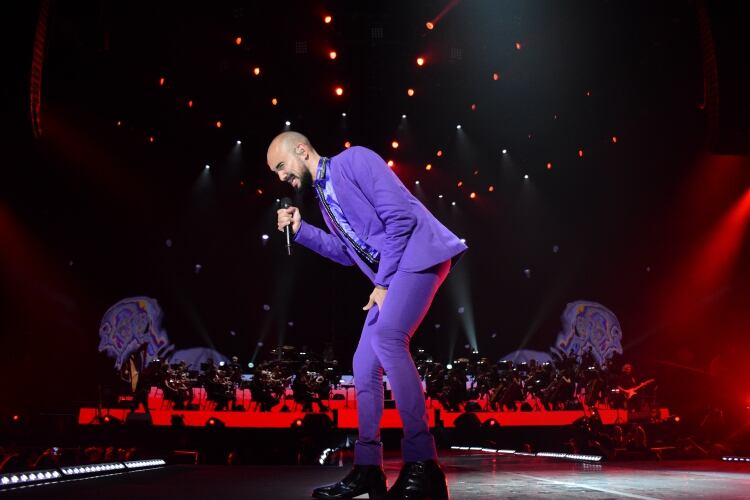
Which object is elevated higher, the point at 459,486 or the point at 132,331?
the point at 132,331

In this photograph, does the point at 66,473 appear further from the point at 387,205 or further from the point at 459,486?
the point at 387,205

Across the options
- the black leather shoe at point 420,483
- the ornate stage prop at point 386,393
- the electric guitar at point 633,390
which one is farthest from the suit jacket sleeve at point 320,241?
the electric guitar at point 633,390

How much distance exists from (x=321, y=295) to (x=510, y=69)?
6.29 m

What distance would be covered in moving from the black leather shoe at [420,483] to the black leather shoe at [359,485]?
0.16 meters

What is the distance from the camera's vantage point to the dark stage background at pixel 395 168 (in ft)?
28.7

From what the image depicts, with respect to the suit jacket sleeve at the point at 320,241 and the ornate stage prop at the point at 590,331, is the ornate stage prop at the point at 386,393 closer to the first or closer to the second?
the ornate stage prop at the point at 590,331

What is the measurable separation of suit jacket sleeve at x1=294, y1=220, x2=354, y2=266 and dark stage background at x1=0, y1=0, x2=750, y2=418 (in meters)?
5.62

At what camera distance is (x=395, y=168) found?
523 inches

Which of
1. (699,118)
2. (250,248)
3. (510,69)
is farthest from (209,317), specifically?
(699,118)

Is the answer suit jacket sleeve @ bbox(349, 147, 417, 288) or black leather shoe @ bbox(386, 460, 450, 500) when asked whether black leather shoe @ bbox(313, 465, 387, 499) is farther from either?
suit jacket sleeve @ bbox(349, 147, 417, 288)

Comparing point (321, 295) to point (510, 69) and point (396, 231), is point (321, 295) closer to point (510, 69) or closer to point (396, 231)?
point (510, 69)

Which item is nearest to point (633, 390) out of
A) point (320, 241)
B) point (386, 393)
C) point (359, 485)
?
point (386, 393)

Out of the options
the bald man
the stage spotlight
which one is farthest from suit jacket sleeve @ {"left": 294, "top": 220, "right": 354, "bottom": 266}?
the stage spotlight

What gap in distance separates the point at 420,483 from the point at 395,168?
12.0 m
